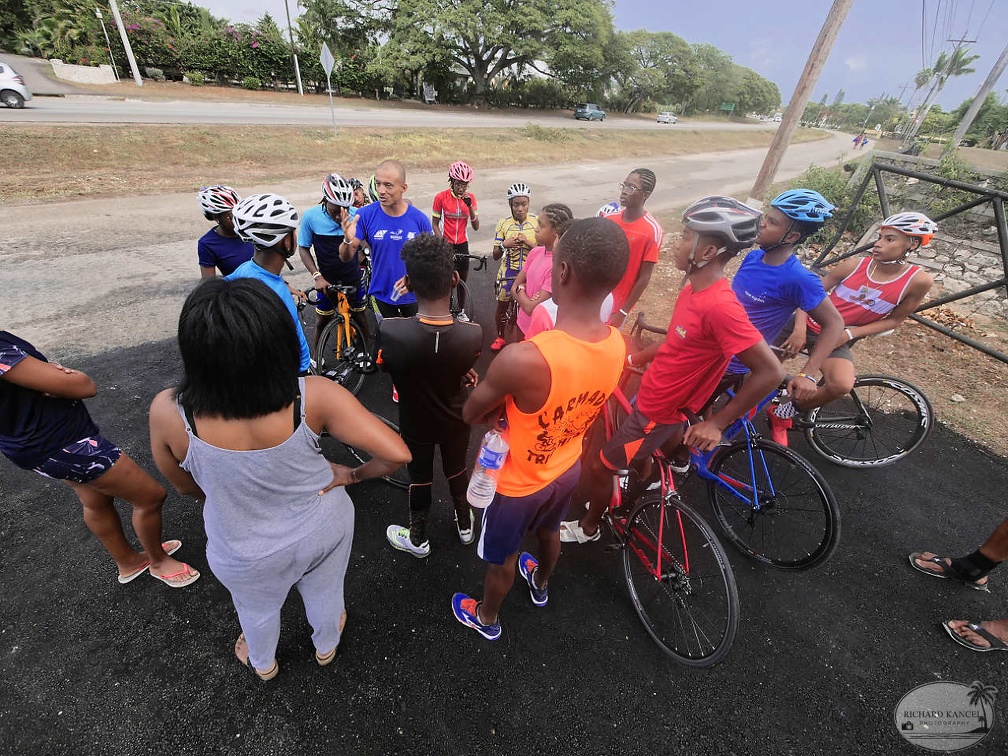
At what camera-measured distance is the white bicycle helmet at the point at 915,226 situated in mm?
3625

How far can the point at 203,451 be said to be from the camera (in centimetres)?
154

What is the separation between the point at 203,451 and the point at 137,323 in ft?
18.7

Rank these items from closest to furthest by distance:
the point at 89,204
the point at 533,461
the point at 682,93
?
the point at 533,461 → the point at 89,204 → the point at 682,93

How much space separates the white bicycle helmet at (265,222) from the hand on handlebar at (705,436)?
2843 mm

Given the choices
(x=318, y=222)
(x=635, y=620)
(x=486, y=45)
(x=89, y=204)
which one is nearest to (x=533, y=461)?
(x=635, y=620)

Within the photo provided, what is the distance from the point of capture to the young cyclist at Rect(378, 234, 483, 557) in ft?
7.73

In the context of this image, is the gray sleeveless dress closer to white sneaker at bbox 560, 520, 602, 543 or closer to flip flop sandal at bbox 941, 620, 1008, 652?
white sneaker at bbox 560, 520, 602, 543

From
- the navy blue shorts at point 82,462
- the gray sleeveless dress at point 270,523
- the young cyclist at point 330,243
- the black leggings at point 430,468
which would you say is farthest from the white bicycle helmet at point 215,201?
the gray sleeveless dress at point 270,523

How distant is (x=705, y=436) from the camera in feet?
8.25

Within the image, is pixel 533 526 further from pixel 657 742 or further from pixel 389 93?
pixel 389 93

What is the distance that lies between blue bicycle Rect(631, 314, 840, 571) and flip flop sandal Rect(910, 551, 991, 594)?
626mm

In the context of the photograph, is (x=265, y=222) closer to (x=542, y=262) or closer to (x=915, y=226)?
(x=542, y=262)

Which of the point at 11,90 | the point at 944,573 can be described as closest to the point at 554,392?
the point at 944,573

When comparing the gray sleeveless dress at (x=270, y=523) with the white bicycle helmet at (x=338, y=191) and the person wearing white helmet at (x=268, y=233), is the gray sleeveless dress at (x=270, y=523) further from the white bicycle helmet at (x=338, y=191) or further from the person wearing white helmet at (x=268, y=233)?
the white bicycle helmet at (x=338, y=191)
